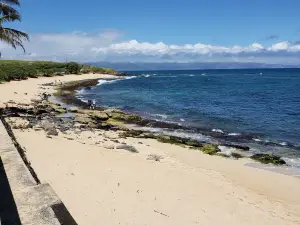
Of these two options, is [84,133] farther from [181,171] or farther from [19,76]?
[19,76]

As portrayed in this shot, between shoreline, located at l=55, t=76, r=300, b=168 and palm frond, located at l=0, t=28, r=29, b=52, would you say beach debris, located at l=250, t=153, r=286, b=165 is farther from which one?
palm frond, located at l=0, t=28, r=29, b=52

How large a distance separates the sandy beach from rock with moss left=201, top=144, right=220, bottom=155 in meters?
0.64

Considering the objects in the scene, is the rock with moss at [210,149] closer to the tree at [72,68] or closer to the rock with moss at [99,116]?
the rock with moss at [99,116]

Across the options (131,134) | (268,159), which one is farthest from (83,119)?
(268,159)

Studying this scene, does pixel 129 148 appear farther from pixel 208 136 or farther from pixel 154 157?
pixel 208 136

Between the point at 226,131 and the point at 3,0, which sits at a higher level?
the point at 3,0

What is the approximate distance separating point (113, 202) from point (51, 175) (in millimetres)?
Result: 2984

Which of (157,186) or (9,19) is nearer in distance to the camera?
(157,186)

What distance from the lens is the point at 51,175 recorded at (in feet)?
38.9

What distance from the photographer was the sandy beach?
9836 mm

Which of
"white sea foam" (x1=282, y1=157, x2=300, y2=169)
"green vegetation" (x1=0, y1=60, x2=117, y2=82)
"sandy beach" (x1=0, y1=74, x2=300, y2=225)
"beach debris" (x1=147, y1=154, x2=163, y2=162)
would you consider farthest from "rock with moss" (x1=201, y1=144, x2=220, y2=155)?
"green vegetation" (x1=0, y1=60, x2=117, y2=82)

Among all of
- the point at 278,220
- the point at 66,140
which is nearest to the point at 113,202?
the point at 278,220

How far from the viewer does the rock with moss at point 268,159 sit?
1823cm

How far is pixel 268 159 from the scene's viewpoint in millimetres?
18641
